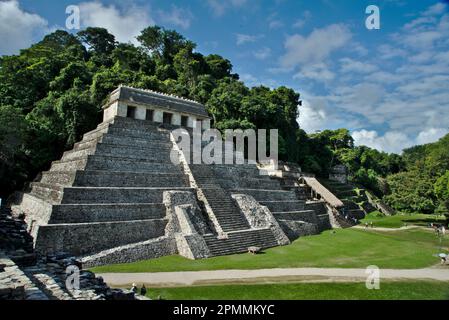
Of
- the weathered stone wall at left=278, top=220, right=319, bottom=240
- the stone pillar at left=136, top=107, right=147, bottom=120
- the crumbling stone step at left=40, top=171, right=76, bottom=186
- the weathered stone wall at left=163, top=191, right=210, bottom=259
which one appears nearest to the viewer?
the weathered stone wall at left=163, top=191, right=210, bottom=259

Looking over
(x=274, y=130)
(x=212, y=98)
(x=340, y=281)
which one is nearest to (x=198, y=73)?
(x=212, y=98)

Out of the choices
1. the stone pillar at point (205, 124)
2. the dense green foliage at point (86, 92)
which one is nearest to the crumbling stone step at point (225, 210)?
the stone pillar at point (205, 124)

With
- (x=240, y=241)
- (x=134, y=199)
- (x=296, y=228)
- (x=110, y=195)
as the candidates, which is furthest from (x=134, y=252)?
(x=296, y=228)

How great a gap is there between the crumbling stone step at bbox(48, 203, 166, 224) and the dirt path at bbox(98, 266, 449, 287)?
378 cm

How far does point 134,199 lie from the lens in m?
17.2

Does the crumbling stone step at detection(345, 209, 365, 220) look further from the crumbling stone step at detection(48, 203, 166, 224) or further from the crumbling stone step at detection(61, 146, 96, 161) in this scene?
the crumbling stone step at detection(61, 146, 96, 161)

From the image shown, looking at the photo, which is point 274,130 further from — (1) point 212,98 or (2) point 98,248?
(2) point 98,248

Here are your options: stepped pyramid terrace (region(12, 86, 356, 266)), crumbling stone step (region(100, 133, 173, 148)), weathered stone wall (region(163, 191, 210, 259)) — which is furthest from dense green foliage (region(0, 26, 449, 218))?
weathered stone wall (region(163, 191, 210, 259))

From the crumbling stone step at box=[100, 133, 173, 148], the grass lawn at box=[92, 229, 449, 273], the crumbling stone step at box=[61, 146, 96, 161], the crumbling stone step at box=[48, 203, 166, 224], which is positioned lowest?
the grass lawn at box=[92, 229, 449, 273]

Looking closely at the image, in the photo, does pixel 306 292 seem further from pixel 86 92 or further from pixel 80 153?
pixel 86 92

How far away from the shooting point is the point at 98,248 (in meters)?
14.3

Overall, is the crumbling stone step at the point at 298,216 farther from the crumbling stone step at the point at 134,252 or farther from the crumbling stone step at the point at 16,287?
the crumbling stone step at the point at 16,287

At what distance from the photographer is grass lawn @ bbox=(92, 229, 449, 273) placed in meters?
13.7

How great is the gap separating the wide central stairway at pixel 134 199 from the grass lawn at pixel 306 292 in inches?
180
